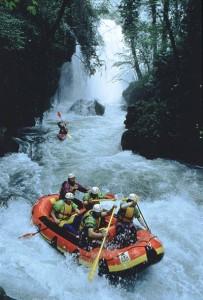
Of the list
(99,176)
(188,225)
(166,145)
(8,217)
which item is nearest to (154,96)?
(166,145)

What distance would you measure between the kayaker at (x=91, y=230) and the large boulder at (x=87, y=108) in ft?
48.8

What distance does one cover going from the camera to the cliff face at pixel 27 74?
49.7 ft

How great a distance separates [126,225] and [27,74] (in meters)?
10.1

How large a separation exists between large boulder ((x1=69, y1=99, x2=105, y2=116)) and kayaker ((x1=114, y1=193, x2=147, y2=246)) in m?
14.6

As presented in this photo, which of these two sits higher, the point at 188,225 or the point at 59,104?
the point at 59,104

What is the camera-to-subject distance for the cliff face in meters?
15.2

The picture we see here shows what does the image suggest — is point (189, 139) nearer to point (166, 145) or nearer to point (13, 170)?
point (166, 145)

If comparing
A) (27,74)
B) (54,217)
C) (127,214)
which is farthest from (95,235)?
(27,74)

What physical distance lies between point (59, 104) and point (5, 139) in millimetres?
10637

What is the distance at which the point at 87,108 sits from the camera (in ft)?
78.4

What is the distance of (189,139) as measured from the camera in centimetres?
1416

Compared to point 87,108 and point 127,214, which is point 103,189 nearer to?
point 127,214

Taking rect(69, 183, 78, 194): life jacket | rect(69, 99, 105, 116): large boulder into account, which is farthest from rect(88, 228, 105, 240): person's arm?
rect(69, 99, 105, 116): large boulder

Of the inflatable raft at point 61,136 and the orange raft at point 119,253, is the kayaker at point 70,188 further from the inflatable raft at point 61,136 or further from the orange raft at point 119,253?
the inflatable raft at point 61,136
